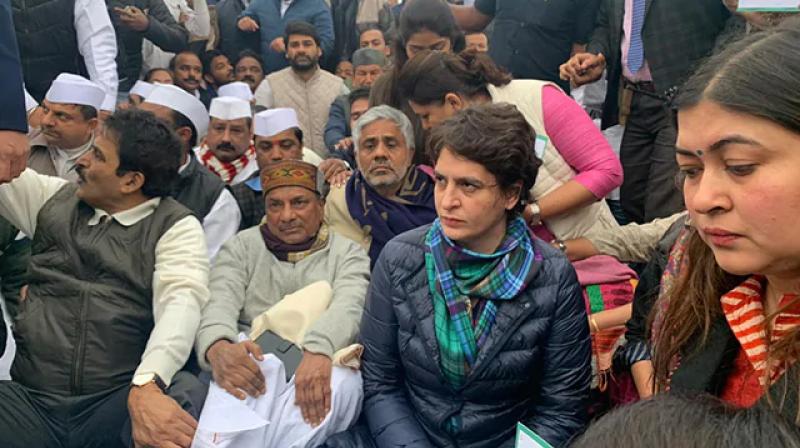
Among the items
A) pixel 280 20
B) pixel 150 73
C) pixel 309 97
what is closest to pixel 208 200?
pixel 309 97

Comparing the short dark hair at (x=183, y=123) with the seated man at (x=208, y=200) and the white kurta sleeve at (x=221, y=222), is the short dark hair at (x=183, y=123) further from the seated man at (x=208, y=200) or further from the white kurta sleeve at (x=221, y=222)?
the white kurta sleeve at (x=221, y=222)

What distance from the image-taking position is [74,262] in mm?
2953

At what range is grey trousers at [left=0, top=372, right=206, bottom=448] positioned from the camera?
9.14ft

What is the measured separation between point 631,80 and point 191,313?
2.41 metres

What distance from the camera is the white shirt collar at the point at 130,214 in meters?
3.02

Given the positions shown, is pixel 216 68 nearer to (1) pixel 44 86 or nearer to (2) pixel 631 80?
(1) pixel 44 86

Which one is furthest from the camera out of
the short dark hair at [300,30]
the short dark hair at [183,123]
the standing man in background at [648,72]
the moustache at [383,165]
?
the short dark hair at [300,30]

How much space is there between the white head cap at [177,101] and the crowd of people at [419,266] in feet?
2.32

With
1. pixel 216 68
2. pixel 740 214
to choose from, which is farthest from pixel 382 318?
pixel 216 68

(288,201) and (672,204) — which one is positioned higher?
(288,201)

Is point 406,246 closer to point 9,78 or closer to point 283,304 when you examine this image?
point 283,304

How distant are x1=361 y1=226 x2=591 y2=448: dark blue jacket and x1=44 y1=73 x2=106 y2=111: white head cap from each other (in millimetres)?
2624

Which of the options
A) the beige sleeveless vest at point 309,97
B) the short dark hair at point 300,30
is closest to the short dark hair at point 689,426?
the beige sleeveless vest at point 309,97

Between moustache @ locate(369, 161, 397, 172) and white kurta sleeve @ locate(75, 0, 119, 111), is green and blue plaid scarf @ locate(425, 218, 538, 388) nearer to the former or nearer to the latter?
moustache @ locate(369, 161, 397, 172)
